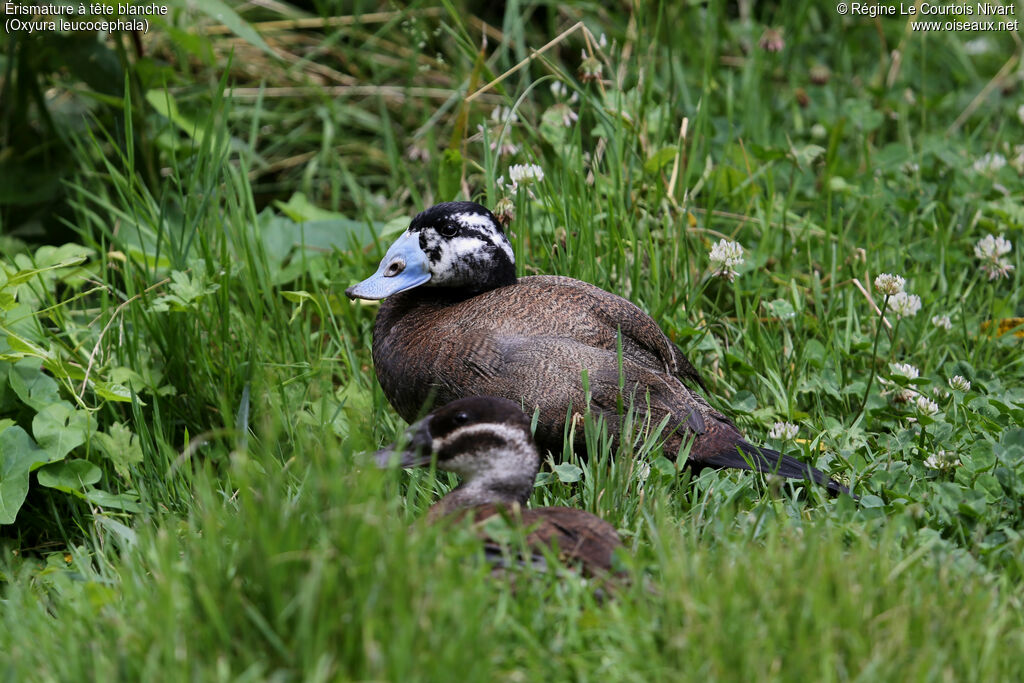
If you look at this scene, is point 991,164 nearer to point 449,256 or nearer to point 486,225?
point 486,225

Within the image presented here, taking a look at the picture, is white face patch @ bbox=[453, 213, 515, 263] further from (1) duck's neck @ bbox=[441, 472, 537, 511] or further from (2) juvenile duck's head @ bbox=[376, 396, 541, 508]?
(1) duck's neck @ bbox=[441, 472, 537, 511]

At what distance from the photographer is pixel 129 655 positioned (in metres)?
2.32

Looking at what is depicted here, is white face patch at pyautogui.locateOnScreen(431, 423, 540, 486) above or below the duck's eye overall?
below

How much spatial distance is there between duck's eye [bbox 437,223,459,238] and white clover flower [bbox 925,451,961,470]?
1790 millimetres

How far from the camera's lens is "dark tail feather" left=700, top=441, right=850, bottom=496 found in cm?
345

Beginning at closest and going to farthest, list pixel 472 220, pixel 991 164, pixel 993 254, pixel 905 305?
1. pixel 472 220
2. pixel 905 305
3. pixel 993 254
4. pixel 991 164

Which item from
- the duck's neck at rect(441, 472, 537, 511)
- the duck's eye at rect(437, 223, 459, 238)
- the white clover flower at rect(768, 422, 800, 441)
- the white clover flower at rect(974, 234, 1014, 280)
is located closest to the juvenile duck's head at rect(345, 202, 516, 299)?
the duck's eye at rect(437, 223, 459, 238)

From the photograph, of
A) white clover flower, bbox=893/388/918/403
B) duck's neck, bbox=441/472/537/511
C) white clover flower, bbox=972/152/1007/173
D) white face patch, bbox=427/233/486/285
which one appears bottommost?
white clover flower, bbox=893/388/918/403

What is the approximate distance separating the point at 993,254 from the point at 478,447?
8.70 ft

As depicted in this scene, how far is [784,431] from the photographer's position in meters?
3.79

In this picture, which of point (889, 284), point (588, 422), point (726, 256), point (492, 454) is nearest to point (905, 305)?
point (889, 284)

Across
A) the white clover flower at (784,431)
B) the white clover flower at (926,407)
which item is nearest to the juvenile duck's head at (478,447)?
the white clover flower at (784,431)

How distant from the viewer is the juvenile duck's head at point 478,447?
3.18 meters

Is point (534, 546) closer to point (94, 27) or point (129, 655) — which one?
point (129, 655)
